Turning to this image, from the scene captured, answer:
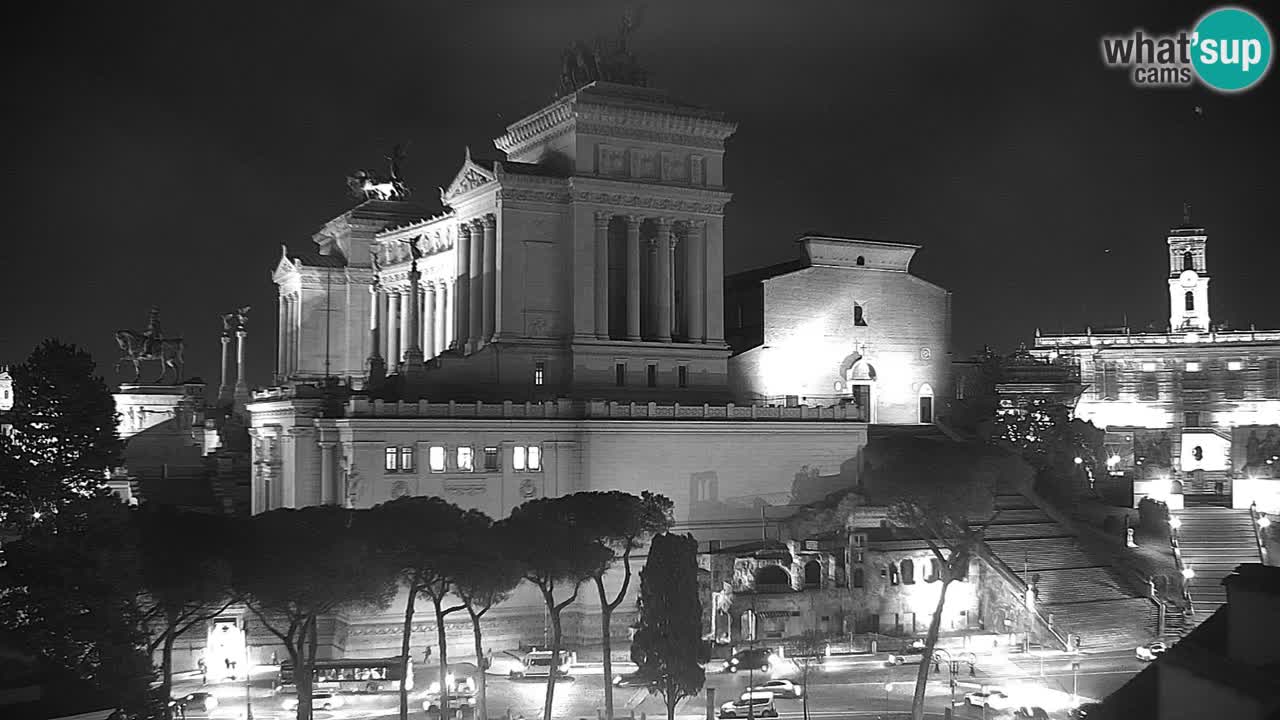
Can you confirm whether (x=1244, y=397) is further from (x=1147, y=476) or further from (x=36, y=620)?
(x=36, y=620)

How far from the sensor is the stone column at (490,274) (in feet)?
266

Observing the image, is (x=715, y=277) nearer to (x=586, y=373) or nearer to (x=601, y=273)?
(x=601, y=273)

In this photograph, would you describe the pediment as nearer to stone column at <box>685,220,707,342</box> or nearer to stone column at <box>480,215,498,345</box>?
stone column at <box>480,215,498,345</box>

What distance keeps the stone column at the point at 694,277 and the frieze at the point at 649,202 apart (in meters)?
1.03

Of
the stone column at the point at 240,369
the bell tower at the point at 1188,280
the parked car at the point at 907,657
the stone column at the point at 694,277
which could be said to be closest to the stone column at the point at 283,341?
the stone column at the point at 240,369

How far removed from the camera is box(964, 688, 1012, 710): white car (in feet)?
185

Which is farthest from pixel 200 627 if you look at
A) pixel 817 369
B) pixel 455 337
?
pixel 817 369

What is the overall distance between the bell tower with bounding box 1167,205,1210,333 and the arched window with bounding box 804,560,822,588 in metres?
71.4

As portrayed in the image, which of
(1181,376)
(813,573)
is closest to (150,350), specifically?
(813,573)

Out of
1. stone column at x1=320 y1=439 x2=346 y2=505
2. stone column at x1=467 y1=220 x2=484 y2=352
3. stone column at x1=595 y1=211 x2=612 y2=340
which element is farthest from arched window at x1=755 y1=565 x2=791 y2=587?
stone column at x1=467 y1=220 x2=484 y2=352

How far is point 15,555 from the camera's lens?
46.8 meters

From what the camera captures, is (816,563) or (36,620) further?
(816,563)

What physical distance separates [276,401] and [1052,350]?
80.2 meters

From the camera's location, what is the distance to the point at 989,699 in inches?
2235
